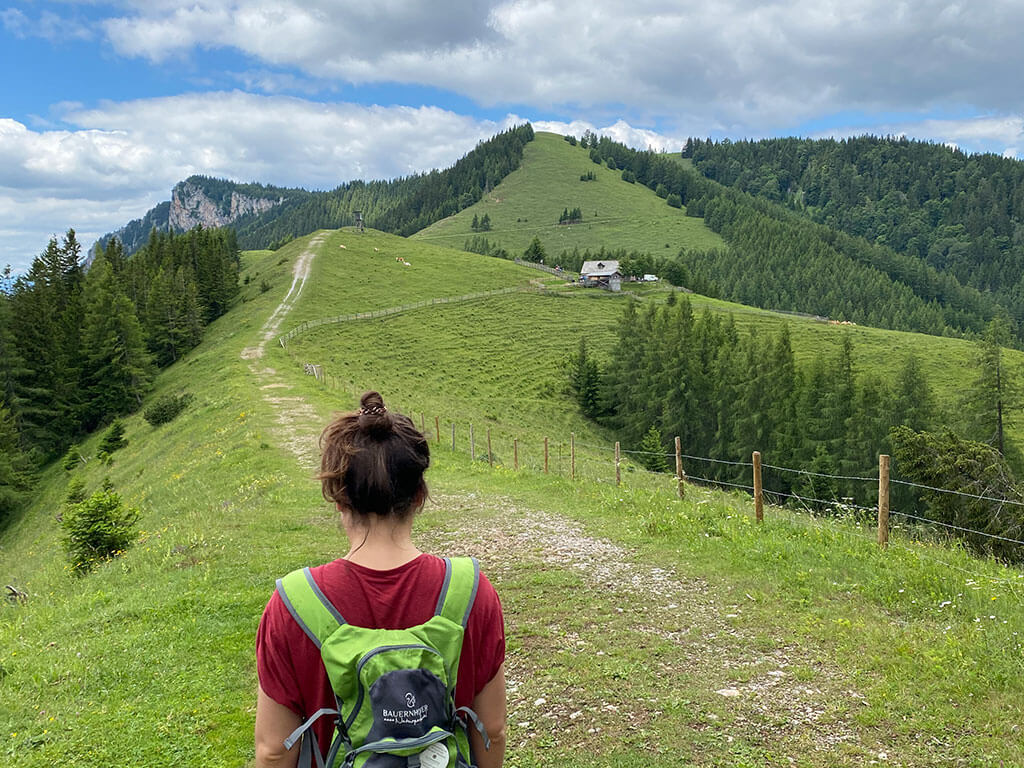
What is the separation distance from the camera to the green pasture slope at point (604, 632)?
19.3 feet

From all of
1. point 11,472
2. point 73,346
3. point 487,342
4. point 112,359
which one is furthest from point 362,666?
point 487,342

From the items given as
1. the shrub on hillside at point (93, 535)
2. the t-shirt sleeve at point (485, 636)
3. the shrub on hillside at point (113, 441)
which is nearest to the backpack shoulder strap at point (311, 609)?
the t-shirt sleeve at point (485, 636)

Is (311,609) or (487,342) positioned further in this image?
(487,342)

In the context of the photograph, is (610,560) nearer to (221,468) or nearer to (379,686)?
Result: (379,686)

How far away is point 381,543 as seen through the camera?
105 inches

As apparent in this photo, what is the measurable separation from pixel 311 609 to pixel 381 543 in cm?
36

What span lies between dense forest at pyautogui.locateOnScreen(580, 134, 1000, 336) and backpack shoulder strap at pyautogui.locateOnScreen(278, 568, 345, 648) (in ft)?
500

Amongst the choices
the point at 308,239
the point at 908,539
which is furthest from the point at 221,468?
the point at 308,239

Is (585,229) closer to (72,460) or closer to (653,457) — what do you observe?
(653,457)

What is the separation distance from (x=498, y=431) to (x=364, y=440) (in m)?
36.3

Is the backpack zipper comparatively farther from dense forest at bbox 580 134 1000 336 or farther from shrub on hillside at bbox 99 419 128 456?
dense forest at bbox 580 134 1000 336

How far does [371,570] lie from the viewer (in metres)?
2.55

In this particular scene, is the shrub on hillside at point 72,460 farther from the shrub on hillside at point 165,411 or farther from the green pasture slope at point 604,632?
the green pasture slope at point 604,632

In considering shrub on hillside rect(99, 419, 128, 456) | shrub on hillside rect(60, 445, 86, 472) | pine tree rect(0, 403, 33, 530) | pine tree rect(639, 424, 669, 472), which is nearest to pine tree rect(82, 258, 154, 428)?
shrub on hillside rect(60, 445, 86, 472)
